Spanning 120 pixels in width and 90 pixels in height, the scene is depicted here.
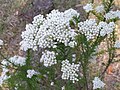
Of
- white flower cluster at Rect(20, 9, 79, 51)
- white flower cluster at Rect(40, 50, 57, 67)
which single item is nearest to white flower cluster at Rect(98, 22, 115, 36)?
white flower cluster at Rect(20, 9, 79, 51)

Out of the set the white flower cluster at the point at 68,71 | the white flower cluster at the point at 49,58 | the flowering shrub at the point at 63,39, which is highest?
the flowering shrub at the point at 63,39

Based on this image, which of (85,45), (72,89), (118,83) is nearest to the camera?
(85,45)

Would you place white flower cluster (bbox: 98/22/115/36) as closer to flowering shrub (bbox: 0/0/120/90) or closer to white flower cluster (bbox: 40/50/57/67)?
flowering shrub (bbox: 0/0/120/90)

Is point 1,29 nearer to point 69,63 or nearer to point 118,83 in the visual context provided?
point 118,83

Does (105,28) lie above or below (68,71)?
above

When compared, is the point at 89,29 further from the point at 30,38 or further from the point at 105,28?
the point at 30,38

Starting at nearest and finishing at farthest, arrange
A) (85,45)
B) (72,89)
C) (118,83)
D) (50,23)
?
(50,23)
(85,45)
(72,89)
(118,83)

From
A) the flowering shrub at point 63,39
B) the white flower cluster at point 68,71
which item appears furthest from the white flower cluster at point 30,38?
the white flower cluster at point 68,71

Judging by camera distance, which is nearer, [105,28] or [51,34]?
[51,34]

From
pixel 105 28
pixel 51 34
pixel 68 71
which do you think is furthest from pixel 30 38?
pixel 105 28

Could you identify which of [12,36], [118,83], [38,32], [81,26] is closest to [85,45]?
[81,26]

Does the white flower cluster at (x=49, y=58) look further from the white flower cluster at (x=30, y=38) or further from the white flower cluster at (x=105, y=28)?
the white flower cluster at (x=105, y=28)
